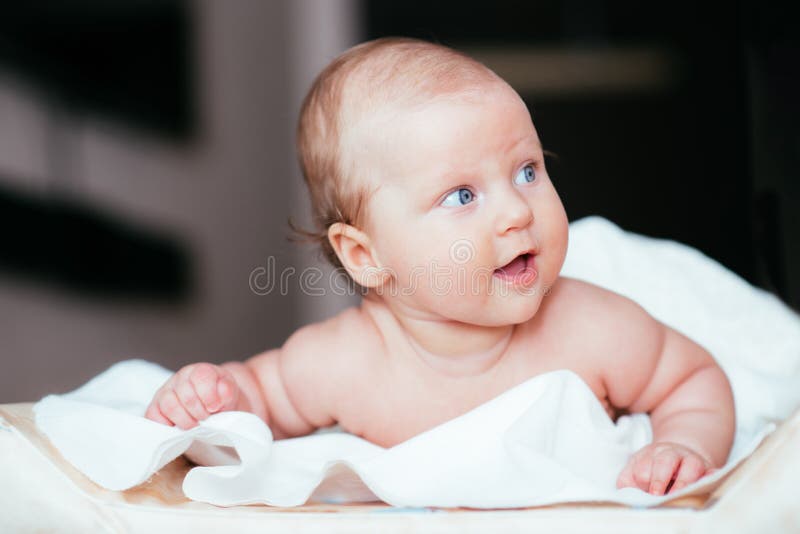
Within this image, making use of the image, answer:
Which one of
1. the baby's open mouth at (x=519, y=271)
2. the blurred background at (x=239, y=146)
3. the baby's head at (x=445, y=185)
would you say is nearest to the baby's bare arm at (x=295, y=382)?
the baby's head at (x=445, y=185)

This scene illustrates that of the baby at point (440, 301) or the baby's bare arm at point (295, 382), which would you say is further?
the baby's bare arm at point (295, 382)

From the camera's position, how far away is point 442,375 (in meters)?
0.98

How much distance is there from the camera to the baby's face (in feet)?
2.83

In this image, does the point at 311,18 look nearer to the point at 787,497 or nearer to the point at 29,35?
the point at 29,35

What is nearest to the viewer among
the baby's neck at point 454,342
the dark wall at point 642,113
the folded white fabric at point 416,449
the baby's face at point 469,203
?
the folded white fabric at point 416,449

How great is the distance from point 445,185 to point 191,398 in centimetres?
31

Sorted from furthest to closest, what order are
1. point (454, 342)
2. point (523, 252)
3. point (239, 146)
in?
point (239, 146) < point (454, 342) < point (523, 252)

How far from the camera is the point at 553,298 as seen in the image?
100cm

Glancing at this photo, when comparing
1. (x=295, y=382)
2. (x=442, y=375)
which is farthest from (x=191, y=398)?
(x=442, y=375)

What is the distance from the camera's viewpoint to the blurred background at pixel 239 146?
1.92 m

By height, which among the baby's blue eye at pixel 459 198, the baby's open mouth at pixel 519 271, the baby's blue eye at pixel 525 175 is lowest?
the baby's open mouth at pixel 519 271

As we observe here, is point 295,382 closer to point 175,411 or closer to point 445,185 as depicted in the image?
point 175,411

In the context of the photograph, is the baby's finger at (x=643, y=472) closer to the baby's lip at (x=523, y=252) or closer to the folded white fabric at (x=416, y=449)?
the folded white fabric at (x=416, y=449)

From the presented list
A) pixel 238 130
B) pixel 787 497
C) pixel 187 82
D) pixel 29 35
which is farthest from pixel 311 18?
pixel 787 497
